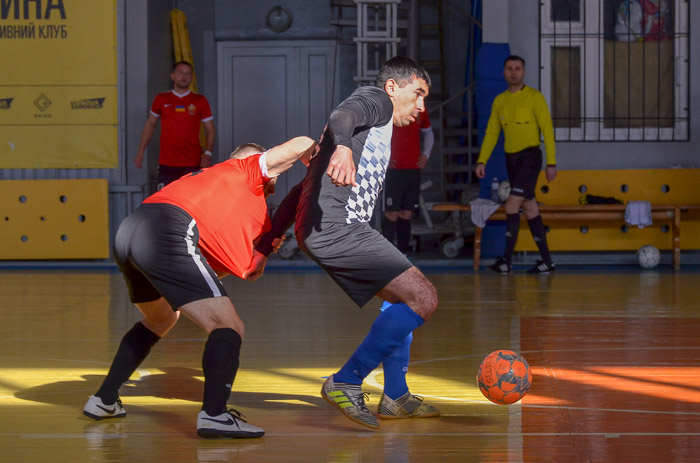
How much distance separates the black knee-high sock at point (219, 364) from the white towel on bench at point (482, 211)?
6633 mm

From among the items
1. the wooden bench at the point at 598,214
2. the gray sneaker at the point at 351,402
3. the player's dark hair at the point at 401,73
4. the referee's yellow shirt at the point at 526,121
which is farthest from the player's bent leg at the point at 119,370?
the wooden bench at the point at 598,214

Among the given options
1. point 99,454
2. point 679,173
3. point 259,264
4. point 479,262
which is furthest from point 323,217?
point 679,173

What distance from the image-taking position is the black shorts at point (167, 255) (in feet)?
9.80

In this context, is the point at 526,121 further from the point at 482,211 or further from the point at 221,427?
the point at 221,427

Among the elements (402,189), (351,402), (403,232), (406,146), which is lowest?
(351,402)

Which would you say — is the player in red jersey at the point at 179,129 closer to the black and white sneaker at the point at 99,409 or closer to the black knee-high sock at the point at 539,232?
the black knee-high sock at the point at 539,232

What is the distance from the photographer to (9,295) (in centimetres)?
747

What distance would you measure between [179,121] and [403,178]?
2478mm

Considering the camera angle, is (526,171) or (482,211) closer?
(526,171)

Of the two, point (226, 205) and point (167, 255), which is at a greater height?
point (226, 205)

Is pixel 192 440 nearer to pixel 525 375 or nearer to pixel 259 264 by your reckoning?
pixel 259 264

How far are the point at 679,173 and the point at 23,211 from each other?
7680 mm

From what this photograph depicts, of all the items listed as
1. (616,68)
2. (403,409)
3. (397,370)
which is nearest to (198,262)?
(397,370)

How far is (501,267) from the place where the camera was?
896 centimetres
